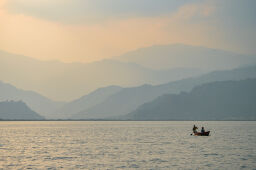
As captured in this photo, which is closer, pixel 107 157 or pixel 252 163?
pixel 252 163

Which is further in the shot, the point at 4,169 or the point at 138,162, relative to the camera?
the point at 138,162

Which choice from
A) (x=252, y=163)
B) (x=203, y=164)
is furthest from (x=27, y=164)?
(x=252, y=163)

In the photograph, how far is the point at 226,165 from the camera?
60.8 meters

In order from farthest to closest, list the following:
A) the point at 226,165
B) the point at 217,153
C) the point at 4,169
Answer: the point at 217,153
the point at 226,165
the point at 4,169

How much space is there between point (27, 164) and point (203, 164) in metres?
26.8

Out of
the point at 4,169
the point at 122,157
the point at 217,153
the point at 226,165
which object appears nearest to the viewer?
the point at 4,169

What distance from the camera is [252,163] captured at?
6212 centimetres

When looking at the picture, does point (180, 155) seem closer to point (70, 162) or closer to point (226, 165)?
point (226, 165)

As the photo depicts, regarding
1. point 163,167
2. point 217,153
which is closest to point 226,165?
point 163,167

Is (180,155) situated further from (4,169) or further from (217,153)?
(4,169)

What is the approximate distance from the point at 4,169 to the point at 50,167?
6.35 m

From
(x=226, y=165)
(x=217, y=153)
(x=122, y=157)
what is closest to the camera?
(x=226, y=165)

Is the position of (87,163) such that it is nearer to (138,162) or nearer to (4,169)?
(138,162)

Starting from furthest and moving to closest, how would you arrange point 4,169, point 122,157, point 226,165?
point 122,157
point 226,165
point 4,169
